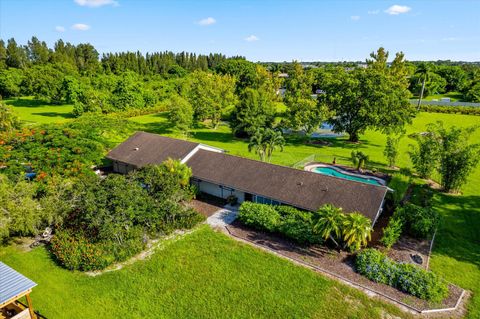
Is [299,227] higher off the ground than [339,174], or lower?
lower

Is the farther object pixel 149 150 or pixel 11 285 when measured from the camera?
pixel 149 150

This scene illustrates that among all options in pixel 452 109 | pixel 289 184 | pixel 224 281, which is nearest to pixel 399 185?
pixel 289 184

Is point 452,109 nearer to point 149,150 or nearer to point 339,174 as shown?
point 339,174

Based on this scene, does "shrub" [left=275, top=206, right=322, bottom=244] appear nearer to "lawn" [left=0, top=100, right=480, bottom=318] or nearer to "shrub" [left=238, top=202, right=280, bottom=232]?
"shrub" [left=238, top=202, right=280, bottom=232]

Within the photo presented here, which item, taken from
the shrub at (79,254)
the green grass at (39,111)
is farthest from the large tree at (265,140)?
the green grass at (39,111)

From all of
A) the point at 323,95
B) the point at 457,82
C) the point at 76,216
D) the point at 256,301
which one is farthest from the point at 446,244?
the point at 457,82
